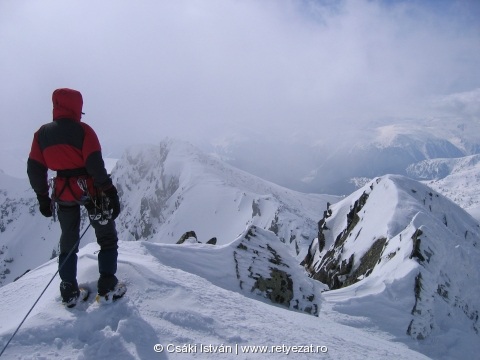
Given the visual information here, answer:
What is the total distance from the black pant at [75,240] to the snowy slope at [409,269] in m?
8.69

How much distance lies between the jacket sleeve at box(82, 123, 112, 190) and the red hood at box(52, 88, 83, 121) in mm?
325

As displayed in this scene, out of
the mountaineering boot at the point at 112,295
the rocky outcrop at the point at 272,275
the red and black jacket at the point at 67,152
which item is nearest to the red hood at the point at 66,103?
the red and black jacket at the point at 67,152

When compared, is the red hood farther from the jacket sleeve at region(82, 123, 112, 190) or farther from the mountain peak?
the mountain peak

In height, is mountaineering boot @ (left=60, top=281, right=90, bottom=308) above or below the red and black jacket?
below

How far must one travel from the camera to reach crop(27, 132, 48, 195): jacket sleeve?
6477mm

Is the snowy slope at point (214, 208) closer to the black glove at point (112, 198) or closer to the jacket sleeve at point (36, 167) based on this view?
the black glove at point (112, 198)

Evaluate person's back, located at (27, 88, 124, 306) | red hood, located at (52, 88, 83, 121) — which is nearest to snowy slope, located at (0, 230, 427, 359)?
person's back, located at (27, 88, 124, 306)

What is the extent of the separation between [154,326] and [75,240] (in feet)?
7.25

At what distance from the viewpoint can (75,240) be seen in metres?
6.73

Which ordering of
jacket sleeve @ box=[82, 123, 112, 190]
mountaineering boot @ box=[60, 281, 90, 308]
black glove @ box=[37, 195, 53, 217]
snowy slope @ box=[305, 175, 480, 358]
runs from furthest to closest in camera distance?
1. snowy slope @ box=[305, 175, 480, 358]
2. black glove @ box=[37, 195, 53, 217]
3. mountaineering boot @ box=[60, 281, 90, 308]
4. jacket sleeve @ box=[82, 123, 112, 190]

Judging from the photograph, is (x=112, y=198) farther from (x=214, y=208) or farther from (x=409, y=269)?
(x=214, y=208)

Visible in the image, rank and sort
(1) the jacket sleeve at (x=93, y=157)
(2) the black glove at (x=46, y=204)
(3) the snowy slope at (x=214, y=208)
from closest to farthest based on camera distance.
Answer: (1) the jacket sleeve at (x=93, y=157) < (2) the black glove at (x=46, y=204) < (3) the snowy slope at (x=214, y=208)

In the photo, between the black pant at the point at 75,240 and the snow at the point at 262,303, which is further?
the black pant at the point at 75,240

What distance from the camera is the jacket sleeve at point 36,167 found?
255 inches
